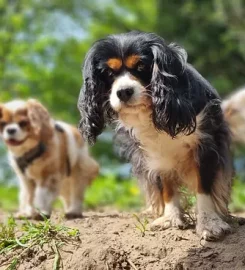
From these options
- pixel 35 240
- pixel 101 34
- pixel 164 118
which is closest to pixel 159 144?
pixel 164 118

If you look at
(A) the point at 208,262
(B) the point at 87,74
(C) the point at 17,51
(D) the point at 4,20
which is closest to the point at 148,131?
(B) the point at 87,74

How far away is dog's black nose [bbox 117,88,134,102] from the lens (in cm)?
390

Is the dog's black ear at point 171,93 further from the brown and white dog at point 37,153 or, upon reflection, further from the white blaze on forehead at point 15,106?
the white blaze on forehead at point 15,106

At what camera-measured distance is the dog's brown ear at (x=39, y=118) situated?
6.10 meters

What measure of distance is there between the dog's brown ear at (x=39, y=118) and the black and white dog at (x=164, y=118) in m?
1.52

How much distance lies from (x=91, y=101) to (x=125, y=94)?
407 millimetres

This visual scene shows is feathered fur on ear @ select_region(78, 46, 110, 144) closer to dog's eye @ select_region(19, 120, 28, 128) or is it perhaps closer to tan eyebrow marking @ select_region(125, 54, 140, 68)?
tan eyebrow marking @ select_region(125, 54, 140, 68)

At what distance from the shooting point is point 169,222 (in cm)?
446

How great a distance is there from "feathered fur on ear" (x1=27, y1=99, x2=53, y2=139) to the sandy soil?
78.8 inches

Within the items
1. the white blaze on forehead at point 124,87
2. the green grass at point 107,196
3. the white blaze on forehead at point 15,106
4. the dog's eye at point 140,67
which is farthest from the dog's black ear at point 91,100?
the green grass at point 107,196

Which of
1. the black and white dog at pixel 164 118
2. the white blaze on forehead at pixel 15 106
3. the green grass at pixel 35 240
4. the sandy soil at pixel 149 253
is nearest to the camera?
the sandy soil at pixel 149 253

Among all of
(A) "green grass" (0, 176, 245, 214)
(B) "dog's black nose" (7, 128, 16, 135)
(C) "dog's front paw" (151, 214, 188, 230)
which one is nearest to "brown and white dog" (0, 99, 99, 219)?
(B) "dog's black nose" (7, 128, 16, 135)

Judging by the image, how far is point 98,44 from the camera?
4180mm

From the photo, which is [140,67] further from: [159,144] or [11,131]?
[11,131]
